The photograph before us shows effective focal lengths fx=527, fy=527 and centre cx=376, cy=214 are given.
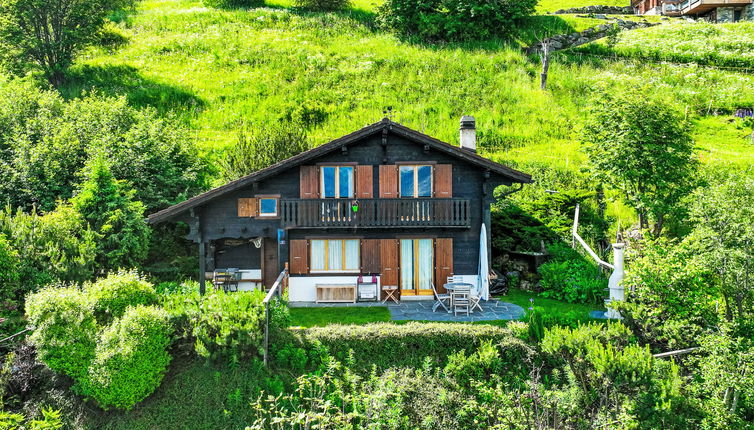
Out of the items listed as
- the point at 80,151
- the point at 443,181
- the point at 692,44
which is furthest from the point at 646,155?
the point at 692,44

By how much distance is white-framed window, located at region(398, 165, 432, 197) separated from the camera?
59.8ft

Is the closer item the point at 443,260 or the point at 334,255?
the point at 443,260

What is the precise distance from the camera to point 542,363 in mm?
13289

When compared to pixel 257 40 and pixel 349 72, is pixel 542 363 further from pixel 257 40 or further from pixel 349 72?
pixel 257 40

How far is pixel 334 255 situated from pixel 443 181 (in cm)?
454

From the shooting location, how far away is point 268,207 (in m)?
18.2

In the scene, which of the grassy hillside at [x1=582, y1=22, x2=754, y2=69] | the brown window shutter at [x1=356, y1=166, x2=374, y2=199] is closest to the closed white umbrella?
the brown window shutter at [x1=356, y1=166, x2=374, y2=199]

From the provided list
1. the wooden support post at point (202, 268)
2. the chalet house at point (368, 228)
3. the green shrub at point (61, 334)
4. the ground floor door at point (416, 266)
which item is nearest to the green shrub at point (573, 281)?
the chalet house at point (368, 228)

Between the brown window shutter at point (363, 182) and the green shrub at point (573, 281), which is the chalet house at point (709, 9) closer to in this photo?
the green shrub at point (573, 281)

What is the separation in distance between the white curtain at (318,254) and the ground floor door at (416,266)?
2724 mm

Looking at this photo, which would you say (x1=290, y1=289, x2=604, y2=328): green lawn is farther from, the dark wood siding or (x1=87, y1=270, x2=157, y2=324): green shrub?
(x1=87, y1=270, x2=157, y2=324): green shrub

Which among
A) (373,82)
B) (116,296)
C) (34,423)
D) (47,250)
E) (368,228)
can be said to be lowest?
(34,423)

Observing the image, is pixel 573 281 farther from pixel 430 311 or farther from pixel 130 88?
pixel 130 88

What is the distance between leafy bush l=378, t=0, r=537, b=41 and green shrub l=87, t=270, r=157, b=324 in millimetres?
34387
